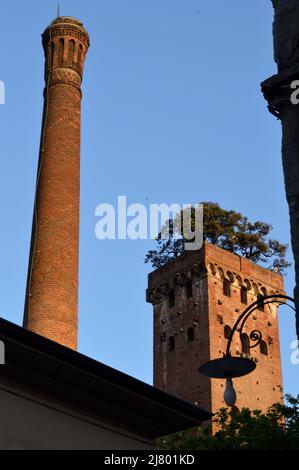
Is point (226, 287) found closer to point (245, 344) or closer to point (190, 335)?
point (245, 344)

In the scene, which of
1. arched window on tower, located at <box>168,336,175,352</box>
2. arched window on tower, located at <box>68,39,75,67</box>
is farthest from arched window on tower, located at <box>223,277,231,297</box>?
arched window on tower, located at <box>68,39,75,67</box>

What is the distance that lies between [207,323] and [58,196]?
43.5ft

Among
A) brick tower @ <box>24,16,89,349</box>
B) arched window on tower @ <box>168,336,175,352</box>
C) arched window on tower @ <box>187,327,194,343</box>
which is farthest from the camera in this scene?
arched window on tower @ <box>168,336,175,352</box>

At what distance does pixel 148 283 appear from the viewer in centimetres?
4362

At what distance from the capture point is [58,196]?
27.1 m

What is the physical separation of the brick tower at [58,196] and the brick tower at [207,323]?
486 inches

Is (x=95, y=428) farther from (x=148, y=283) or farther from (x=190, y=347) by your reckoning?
(x=148, y=283)

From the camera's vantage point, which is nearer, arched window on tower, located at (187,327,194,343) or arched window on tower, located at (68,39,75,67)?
arched window on tower, located at (68,39,75,67)

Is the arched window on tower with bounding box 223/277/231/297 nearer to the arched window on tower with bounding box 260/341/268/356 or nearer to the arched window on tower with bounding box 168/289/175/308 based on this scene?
the arched window on tower with bounding box 168/289/175/308

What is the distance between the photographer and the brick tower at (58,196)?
24719mm

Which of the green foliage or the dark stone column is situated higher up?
the green foliage

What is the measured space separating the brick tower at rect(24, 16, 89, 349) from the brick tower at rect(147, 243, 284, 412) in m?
12.4

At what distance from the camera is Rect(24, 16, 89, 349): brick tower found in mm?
24719
